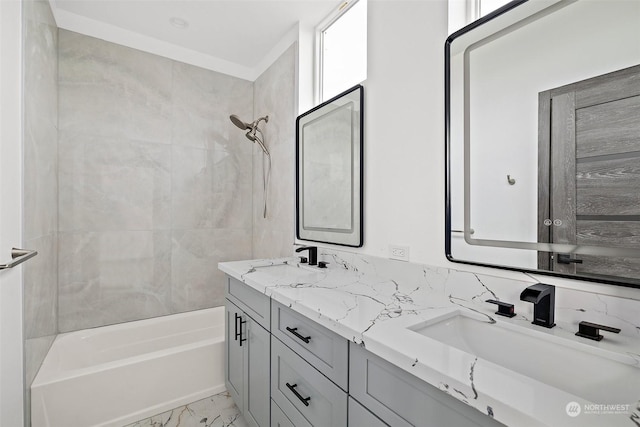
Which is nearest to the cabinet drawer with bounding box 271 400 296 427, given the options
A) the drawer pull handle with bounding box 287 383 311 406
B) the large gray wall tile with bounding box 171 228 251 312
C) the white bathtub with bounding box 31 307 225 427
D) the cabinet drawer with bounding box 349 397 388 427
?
the drawer pull handle with bounding box 287 383 311 406

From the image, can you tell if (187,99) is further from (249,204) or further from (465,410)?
(465,410)

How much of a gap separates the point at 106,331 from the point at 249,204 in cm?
150

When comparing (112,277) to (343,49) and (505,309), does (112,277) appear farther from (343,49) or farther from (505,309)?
(505,309)

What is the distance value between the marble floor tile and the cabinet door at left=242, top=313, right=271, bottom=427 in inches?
9.9

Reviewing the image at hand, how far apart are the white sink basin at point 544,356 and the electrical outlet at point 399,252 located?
42 cm

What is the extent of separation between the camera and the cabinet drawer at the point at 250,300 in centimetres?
137

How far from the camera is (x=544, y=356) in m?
0.80

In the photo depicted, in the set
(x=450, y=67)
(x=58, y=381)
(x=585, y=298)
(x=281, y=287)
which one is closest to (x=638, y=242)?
(x=585, y=298)

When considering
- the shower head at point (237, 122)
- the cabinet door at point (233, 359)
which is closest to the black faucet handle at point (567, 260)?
the cabinet door at point (233, 359)

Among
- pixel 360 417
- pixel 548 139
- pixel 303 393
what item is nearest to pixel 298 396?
pixel 303 393

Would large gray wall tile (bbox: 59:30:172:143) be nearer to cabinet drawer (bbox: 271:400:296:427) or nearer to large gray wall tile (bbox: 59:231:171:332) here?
large gray wall tile (bbox: 59:231:171:332)

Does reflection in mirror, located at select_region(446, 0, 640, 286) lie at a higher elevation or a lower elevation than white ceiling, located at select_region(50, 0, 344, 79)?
lower

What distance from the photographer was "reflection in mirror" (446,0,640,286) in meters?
0.80

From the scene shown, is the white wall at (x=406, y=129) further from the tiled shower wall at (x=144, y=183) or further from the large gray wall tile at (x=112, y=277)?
the large gray wall tile at (x=112, y=277)
